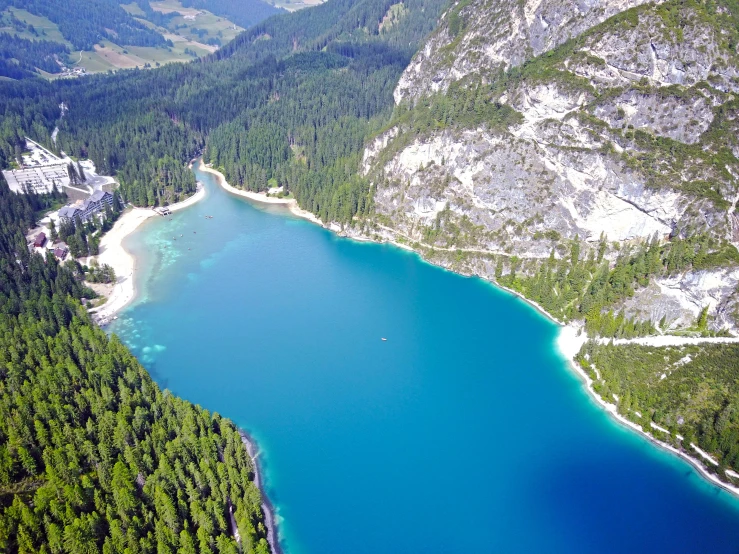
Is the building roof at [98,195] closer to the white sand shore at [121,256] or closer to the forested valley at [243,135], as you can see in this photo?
the forested valley at [243,135]

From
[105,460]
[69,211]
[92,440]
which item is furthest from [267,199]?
[105,460]

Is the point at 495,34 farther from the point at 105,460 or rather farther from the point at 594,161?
the point at 105,460

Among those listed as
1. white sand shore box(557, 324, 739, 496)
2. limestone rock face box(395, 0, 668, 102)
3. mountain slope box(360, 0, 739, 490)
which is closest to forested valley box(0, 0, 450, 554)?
mountain slope box(360, 0, 739, 490)

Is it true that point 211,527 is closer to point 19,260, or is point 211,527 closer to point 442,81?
point 19,260

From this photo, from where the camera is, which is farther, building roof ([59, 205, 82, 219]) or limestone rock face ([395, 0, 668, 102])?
building roof ([59, 205, 82, 219])

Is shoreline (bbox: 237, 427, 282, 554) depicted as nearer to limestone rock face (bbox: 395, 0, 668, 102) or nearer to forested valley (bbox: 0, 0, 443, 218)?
forested valley (bbox: 0, 0, 443, 218)

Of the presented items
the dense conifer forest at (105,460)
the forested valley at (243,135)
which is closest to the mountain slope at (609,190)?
the forested valley at (243,135)
